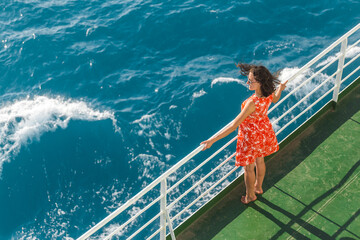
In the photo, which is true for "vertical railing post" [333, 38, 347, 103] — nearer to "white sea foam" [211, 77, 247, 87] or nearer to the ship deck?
the ship deck

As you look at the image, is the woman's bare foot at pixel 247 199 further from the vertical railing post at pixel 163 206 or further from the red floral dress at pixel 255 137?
the vertical railing post at pixel 163 206

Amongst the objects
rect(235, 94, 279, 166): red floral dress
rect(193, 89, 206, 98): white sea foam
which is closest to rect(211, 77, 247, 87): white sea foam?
rect(193, 89, 206, 98): white sea foam

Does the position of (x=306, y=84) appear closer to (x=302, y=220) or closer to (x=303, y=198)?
(x=303, y=198)

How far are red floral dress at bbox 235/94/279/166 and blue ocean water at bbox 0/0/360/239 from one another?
7.05 meters

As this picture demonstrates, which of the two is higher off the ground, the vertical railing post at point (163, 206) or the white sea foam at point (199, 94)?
the vertical railing post at point (163, 206)

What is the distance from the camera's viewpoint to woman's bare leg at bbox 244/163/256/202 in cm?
487

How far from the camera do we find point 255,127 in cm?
459

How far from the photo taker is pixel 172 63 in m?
15.2

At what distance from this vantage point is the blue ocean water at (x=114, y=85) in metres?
11.7

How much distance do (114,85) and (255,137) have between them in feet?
34.2

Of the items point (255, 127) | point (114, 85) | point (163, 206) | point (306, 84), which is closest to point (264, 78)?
point (255, 127)

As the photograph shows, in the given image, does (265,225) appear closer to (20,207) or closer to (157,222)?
(157,222)

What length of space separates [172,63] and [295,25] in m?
5.01

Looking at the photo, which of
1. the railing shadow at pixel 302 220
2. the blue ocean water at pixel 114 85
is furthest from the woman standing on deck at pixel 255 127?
the blue ocean water at pixel 114 85
